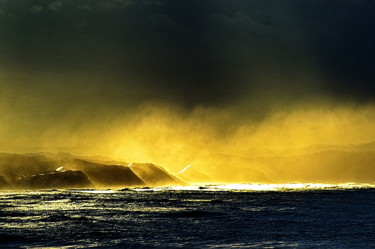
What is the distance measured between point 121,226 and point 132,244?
15.5 meters

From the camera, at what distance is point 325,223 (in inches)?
2370

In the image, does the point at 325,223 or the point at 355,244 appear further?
the point at 325,223

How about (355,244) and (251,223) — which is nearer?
(355,244)

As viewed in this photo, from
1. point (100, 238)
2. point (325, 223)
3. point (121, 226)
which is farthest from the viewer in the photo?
point (325, 223)

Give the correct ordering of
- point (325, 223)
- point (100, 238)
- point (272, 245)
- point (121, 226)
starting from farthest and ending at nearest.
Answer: point (325, 223) → point (121, 226) → point (100, 238) → point (272, 245)

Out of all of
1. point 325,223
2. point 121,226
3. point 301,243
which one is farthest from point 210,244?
point 325,223

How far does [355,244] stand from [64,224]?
3320 centimetres

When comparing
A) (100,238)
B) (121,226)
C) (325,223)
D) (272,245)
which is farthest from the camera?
(325,223)

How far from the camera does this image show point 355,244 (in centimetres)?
3950

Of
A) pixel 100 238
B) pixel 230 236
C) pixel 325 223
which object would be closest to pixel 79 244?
pixel 100 238

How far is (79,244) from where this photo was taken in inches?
1549

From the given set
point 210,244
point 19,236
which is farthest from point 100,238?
point 210,244

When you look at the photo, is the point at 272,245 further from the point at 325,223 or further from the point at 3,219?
the point at 3,219

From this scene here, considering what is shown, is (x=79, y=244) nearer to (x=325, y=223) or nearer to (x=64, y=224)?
(x=64, y=224)
